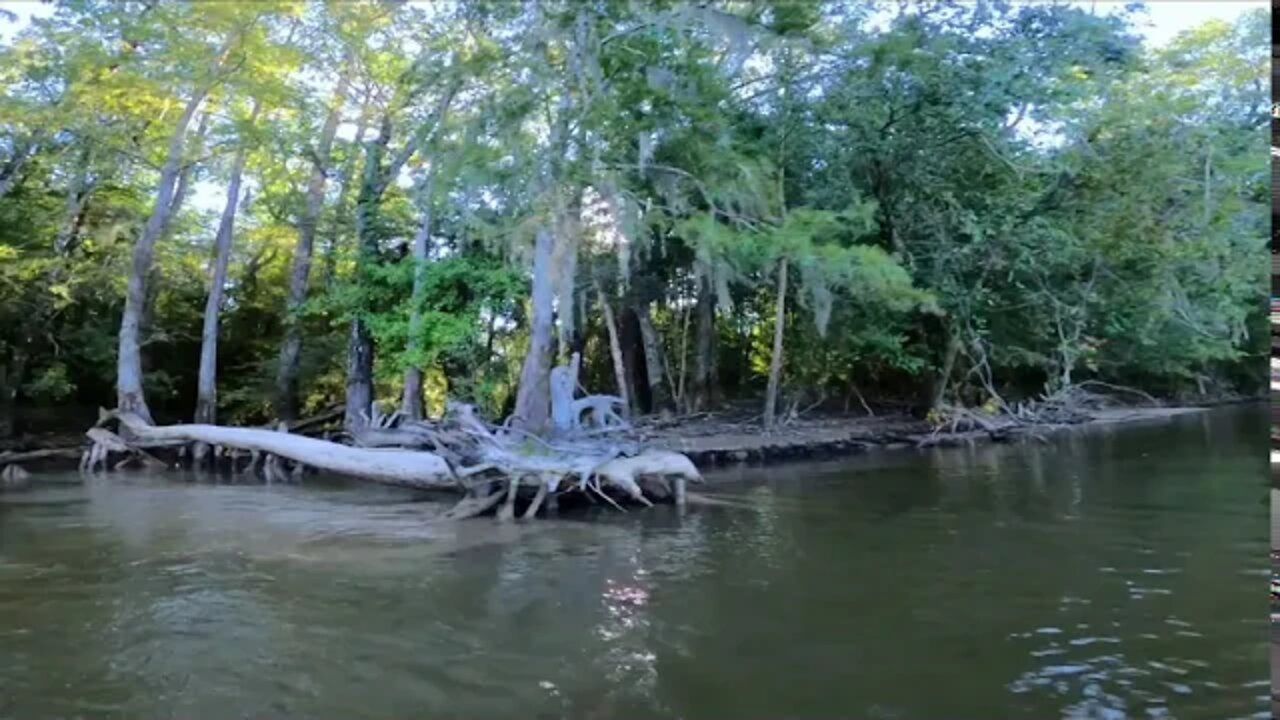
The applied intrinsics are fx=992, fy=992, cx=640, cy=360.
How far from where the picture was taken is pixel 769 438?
28.8ft

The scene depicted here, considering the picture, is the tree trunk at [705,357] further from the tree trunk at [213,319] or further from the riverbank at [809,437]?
the tree trunk at [213,319]

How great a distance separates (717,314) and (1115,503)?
582cm

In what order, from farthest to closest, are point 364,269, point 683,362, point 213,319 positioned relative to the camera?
1. point 683,362
2. point 213,319
3. point 364,269

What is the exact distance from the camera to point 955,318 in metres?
9.05

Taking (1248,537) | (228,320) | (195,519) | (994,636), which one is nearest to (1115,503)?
(1248,537)

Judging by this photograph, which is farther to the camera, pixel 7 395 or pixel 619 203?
pixel 7 395

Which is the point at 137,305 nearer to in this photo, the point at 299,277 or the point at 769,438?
the point at 299,277

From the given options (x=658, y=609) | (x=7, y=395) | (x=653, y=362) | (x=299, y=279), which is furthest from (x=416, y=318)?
(x=658, y=609)

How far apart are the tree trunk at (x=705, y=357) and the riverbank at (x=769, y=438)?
44 centimetres

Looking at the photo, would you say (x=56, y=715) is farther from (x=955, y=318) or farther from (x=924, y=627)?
(x=955, y=318)

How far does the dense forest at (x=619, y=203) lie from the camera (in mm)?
5816

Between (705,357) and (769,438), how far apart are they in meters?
1.78

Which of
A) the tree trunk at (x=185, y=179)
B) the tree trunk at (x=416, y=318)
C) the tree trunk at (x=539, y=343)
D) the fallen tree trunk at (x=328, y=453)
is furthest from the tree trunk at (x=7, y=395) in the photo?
the tree trunk at (x=539, y=343)

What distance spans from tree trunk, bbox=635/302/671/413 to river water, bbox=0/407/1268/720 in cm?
454
